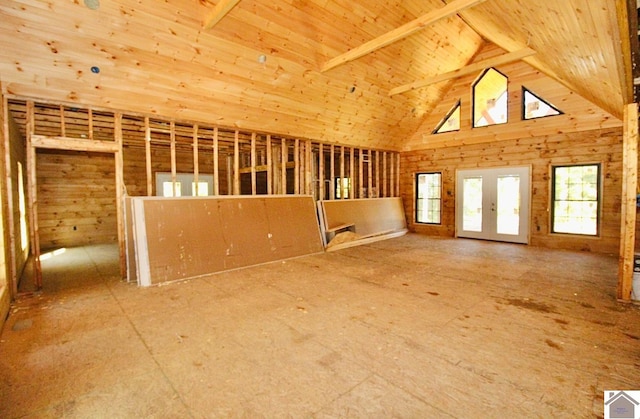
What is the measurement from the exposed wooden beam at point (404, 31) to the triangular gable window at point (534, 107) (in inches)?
182

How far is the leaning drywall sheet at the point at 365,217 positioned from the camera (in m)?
7.16

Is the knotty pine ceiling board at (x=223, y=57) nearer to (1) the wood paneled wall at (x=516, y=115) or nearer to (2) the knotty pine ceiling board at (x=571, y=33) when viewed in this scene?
(1) the wood paneled wall at (x=516, y=115)

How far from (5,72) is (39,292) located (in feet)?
9.13

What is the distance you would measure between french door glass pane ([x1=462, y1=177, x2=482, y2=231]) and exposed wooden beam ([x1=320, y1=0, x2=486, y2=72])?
5.07 m

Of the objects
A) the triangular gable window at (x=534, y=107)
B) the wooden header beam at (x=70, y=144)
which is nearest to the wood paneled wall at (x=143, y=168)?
the wooden header beam at (x=70, y=144)

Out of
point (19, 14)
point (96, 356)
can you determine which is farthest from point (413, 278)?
point (19, 14)

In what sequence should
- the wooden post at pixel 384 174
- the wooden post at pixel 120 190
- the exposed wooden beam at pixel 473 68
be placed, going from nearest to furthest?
the wooden post at pixel 120 190 < the exposed wooden beam at pixel 473 68 < the wooden post at pixel 384 174

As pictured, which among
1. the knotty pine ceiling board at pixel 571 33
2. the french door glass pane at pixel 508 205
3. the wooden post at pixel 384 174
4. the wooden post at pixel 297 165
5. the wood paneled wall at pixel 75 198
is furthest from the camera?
the wooden post at pixel 384 174

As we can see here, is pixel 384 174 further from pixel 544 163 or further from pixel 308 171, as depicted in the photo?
pixel 544 163

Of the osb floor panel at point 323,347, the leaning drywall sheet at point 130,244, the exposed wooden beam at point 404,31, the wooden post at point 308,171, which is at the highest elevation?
the exposed wooden beam at point 404,31

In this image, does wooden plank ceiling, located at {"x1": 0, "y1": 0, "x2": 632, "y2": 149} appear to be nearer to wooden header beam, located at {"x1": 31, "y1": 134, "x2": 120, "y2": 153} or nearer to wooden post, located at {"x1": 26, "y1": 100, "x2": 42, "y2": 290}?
wooden post, located at {"x1": 26, "y1": 100, "x2": 42, "y2": 290}

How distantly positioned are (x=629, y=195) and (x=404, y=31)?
3.33 meters

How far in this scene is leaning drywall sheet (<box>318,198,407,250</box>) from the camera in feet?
23.5

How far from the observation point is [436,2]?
5250 millimetres
